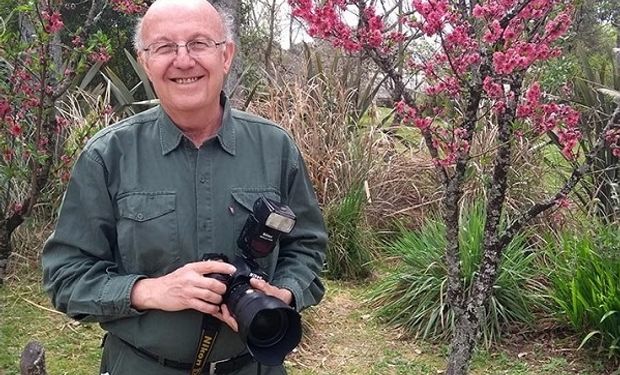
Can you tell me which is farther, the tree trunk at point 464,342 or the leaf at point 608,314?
the leaf at point 608,314

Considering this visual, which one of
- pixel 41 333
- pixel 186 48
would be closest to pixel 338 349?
pixel 41 333

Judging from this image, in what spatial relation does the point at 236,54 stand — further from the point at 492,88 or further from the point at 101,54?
the point at 492,88

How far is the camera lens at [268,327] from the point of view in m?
1.62

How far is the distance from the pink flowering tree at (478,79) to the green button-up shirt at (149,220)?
1078mm

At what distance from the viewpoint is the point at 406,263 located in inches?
193

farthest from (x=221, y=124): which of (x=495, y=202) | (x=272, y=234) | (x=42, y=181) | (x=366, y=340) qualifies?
(x=366, y=340)

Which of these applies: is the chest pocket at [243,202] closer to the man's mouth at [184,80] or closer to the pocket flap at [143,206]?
the pocket flap at [143,206]

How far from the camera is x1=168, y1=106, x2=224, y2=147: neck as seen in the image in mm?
1810

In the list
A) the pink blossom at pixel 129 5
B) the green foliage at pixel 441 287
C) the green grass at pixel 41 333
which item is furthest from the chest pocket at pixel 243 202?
the green foliage at pixel 441 287

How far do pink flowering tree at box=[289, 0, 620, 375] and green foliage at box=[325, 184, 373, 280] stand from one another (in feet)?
7.71

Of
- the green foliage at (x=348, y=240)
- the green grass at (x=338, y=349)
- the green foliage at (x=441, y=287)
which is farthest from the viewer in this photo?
the green foliage at (x=348, y=240)

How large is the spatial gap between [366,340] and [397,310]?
1.09 feet

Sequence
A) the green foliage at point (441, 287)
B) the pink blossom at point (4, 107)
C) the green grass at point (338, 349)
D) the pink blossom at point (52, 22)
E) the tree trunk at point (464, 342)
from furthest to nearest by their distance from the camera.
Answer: the green foliage at point (441, 287) < the green grass at point (338, 349) < the pink blossom at point (4, 107) < the pink blossom at point (52, 22) < the tree trunk at point (464, 342)

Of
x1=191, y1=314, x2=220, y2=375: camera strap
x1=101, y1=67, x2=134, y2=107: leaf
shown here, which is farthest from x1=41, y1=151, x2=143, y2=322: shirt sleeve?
x1=101, y1=67, x2=134, y2=107: leaf
